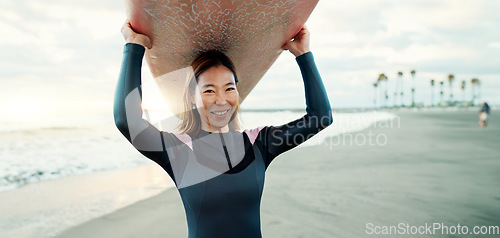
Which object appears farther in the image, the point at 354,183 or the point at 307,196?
the point at 354,183

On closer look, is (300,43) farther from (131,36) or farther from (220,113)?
(131,36)

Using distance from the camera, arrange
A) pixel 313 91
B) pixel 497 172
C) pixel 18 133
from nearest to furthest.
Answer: pixel 313 91 → pixel 497 172 → pixel 18 133

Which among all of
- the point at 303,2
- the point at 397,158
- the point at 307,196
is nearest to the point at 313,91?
the point at 303,2

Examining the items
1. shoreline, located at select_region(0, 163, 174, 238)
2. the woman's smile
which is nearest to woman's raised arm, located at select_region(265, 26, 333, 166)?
the woman's smile

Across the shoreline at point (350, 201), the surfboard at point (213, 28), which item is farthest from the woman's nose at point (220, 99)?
the shoreline at point (350, 201)

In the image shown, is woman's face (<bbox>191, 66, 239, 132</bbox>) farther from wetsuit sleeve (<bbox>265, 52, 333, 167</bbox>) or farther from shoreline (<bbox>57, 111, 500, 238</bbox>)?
shoreline (<bbox>57, 111, 500, 238</bbox>)

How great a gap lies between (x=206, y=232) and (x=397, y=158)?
23.6 feet

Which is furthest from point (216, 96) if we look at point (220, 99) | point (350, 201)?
point (350, 201)

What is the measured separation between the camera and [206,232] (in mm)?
1263

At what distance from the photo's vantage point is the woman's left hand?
1.45m

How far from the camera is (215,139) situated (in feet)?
4.65

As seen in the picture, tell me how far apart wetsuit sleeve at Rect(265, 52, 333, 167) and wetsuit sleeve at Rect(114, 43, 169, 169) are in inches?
20.6

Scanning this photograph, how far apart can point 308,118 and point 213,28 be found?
0.58 m

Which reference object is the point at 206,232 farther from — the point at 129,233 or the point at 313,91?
the point at 129,233
